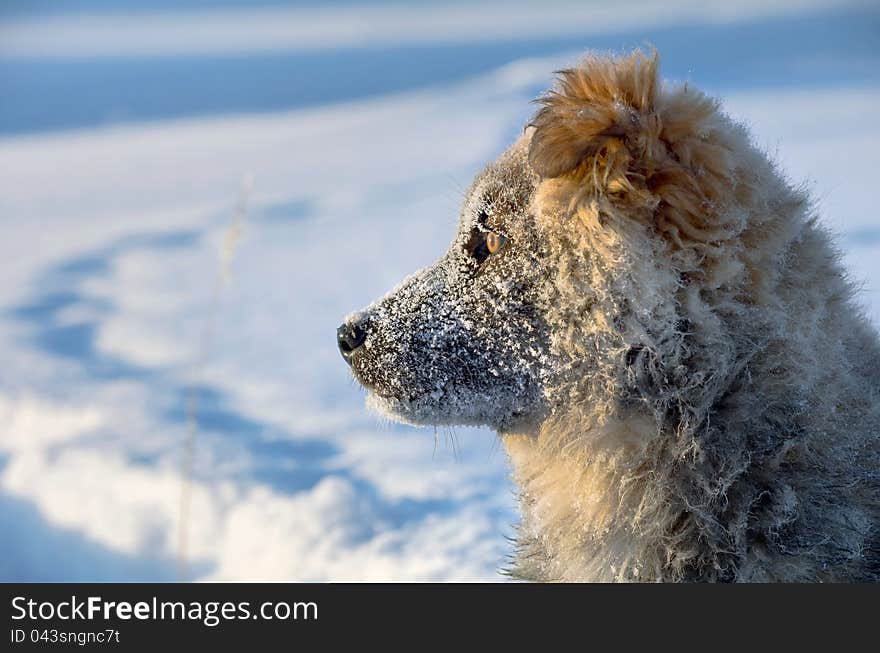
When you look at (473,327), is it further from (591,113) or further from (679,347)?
(591,113)

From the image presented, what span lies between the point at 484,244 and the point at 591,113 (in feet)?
2.12

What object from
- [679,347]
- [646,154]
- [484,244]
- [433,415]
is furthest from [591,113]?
[433,415]

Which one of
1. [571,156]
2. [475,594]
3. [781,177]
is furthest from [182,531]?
[781,177]

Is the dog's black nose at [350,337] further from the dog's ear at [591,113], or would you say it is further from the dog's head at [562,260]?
the dog's ear at [591,113]

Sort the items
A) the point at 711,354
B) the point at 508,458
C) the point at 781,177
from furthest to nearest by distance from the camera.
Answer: the point at 508,458 < the point at 781,177 < the point at 711,354

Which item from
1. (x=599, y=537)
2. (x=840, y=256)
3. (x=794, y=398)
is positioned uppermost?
(x=840, y=256)

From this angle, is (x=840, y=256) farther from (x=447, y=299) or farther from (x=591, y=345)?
(x=447, y=299)

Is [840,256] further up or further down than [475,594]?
further up

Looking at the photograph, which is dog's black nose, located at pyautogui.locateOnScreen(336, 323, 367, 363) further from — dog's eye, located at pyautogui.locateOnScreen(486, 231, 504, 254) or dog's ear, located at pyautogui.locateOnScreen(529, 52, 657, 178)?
dog's ear, located at pyautogui.locateOnScreen(529, 52, 657, 178)

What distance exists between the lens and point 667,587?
2879 millimetres

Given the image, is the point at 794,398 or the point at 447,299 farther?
the point at 447,299

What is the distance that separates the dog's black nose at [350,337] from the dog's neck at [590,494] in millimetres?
697

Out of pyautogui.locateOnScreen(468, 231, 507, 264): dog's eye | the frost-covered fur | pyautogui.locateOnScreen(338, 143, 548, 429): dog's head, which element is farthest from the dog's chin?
pyautogui.locateOnScreen(468, 231, 507, 264): dog's eye

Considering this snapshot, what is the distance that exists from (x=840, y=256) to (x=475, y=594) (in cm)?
182
